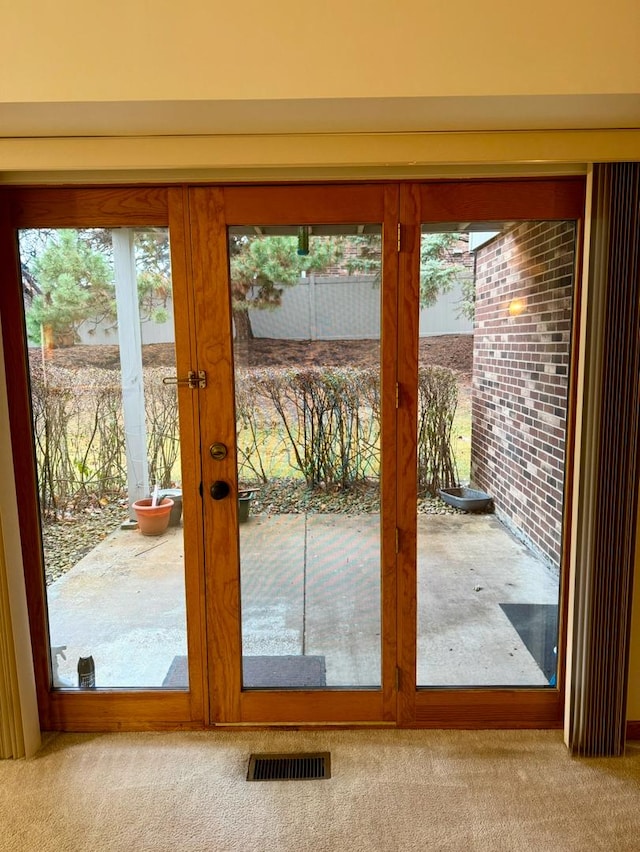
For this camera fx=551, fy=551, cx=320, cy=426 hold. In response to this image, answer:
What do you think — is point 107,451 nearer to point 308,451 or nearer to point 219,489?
point 219,489

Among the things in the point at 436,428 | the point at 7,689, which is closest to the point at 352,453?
the point at 436,428

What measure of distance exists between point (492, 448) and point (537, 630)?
0.79 m

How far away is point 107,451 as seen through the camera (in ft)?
7.30

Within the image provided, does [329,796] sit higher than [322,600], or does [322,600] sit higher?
[322,600]

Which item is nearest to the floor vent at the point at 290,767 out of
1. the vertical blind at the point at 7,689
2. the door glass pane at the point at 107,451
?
the door glass pane at the point at 107,451

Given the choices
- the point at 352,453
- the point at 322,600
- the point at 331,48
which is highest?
the point at 331,48

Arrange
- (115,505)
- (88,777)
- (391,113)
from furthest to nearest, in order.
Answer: (115,505), (88,777), (391,113)

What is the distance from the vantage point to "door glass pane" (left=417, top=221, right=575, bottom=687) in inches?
84.1

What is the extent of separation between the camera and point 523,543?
2293mm

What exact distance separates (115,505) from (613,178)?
223cm

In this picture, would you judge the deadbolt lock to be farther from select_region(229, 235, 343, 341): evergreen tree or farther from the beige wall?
the beige wall

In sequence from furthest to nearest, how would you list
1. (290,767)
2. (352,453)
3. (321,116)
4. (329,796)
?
1. (352,453)
2. (290,767)
3. (329,796)
4. (321,116)

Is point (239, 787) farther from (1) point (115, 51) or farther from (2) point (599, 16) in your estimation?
(2) point (599, 16)

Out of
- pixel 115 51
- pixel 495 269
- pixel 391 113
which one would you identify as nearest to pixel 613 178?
pixel 495 269
